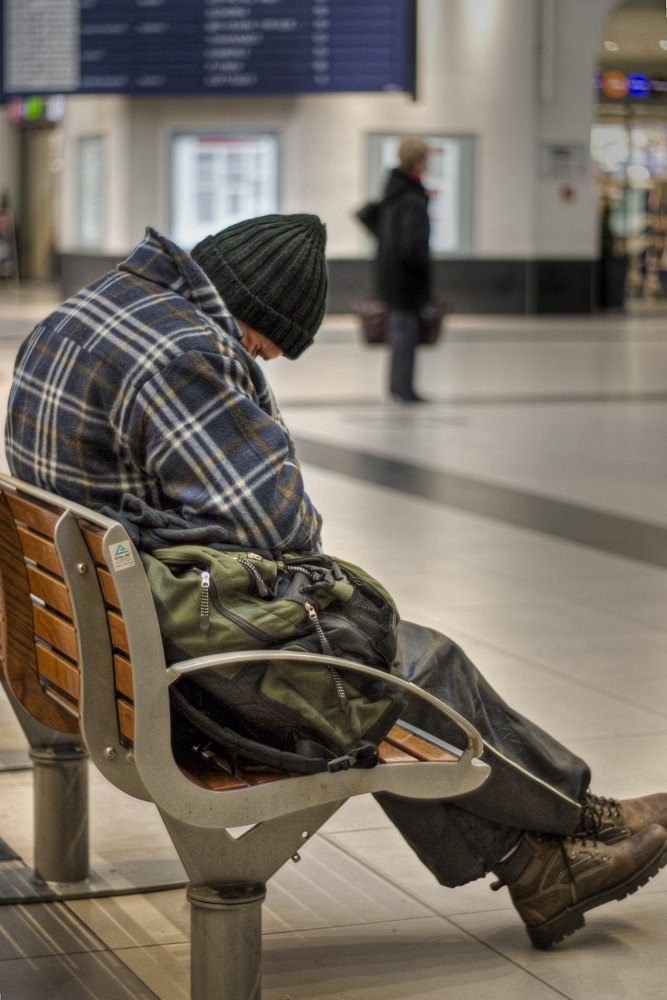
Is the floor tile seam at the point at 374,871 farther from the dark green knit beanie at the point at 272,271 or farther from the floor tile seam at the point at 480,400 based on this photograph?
the floor tile seam at the point at 480,400

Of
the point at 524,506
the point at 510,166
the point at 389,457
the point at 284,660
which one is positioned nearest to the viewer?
the point at 284,660

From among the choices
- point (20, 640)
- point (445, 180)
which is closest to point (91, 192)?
point (445, 180)

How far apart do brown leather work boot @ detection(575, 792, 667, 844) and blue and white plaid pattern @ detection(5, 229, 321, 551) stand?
0.70 m

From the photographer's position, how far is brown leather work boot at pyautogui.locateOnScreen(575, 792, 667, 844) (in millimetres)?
2666

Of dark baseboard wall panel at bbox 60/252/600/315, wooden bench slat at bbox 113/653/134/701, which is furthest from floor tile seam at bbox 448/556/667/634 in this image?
dark baseboard wall panel at bbox 60/252/600/315

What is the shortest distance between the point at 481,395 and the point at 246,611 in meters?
10.0

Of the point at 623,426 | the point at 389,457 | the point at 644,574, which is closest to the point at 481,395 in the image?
the point at 623,426

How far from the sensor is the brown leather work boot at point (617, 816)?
2666 mm

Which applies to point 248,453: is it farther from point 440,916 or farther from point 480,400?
point 480,400

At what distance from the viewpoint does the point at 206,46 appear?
742 inches

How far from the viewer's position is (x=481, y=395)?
476 inches

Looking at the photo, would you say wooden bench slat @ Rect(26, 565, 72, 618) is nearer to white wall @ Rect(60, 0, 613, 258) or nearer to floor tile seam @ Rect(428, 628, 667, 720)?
floor tile seam @ Rect(428, 628, 667, 720)

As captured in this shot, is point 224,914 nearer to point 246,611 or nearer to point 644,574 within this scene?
point 246,611

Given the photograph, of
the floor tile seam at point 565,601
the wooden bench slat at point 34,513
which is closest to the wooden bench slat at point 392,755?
the wooden bench slat at point 34,513
